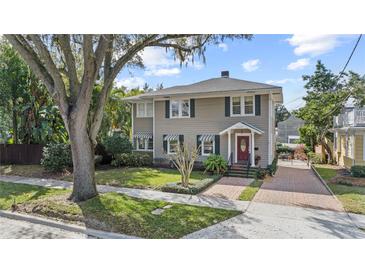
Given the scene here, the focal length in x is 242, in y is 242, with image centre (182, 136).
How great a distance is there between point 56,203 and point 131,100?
10126mm

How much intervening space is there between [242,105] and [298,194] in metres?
6.06

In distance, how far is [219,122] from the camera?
13.5 m

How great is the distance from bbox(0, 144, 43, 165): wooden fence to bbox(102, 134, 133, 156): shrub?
11.5ft

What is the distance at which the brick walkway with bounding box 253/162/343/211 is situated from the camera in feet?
23.3

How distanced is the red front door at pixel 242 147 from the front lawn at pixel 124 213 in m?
7.28

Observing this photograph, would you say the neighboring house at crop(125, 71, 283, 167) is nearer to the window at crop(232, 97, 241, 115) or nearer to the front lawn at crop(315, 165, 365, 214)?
the window at crop(232, 97, 241, 115)

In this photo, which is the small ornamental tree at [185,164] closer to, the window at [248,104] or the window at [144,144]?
the window at [248,104]

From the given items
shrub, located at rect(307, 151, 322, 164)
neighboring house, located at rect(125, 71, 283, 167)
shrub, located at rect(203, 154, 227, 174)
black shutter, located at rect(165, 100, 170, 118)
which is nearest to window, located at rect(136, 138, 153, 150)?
neighboring house, located at rect(125, 71, 283, 167)

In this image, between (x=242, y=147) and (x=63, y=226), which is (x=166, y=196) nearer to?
(x=63, y=226)

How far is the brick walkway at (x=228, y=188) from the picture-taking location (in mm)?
8062

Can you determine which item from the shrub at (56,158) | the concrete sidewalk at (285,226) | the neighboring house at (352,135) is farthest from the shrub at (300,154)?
the shrub at (56,158)
